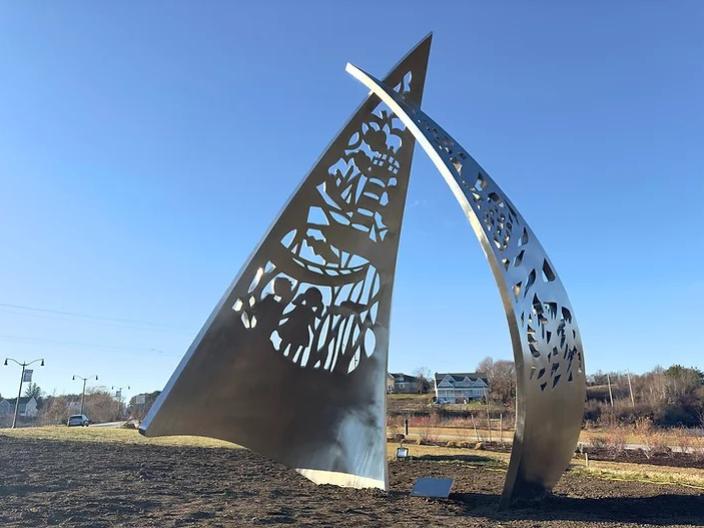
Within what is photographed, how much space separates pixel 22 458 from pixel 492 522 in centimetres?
1091

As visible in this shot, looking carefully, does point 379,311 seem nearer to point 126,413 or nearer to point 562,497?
point 562,497

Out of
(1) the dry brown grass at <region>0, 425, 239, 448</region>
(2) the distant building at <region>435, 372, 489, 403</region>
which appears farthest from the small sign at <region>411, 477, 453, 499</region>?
(2) the distant building at <region>435, 372, 489, 403</region>

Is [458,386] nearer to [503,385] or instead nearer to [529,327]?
[503,385]

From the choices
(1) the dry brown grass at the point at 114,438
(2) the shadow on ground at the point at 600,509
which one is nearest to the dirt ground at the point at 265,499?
(2) the shadow on ground at the point at 600,509

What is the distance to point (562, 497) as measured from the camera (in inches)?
373

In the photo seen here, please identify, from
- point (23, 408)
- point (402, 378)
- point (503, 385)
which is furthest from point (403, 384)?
point (23, 408)

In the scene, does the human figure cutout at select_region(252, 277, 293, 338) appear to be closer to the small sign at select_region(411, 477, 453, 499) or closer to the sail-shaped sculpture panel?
the sail-shaped sculpture panel

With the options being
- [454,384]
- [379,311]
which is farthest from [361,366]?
[454,384]

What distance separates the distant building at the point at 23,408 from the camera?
7856 cm

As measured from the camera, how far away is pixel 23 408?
87.8m

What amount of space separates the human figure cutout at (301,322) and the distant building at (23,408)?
75.9 m

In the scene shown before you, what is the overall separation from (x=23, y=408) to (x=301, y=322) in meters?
95.0

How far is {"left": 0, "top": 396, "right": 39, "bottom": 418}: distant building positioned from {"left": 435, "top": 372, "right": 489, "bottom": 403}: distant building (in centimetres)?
5370

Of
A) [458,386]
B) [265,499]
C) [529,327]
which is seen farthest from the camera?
[458,386]
